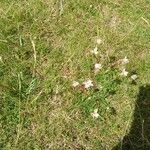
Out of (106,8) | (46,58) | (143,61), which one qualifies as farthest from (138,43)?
(46,58)

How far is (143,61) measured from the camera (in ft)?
16.6

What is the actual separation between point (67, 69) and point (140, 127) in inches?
41.7

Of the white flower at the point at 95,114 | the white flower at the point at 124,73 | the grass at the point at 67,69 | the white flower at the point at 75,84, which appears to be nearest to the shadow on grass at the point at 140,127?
the grass at the point at 67,69

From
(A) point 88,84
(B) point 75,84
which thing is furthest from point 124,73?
(B) point 75,84

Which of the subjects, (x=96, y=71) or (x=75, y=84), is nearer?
(x=75, y=84)

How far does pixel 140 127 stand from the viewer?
14.9 feet

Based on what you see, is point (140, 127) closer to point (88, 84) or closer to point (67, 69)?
point (88, 84)

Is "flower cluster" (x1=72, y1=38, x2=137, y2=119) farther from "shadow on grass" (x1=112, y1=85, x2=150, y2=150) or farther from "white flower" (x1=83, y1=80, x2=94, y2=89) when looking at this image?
"shadow on grass" (x1=112, y1=85, x2=150, y2=150)

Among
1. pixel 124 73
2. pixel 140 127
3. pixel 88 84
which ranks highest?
pixel 124 73

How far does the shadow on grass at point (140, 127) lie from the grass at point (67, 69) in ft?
0.22

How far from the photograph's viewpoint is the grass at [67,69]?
4.43 metres

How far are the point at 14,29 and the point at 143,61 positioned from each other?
158cm

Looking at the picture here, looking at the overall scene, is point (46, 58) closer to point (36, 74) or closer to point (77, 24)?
point (36, 74)

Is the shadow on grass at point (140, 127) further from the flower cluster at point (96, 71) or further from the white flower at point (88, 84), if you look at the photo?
the white flower at point (88, 84)
